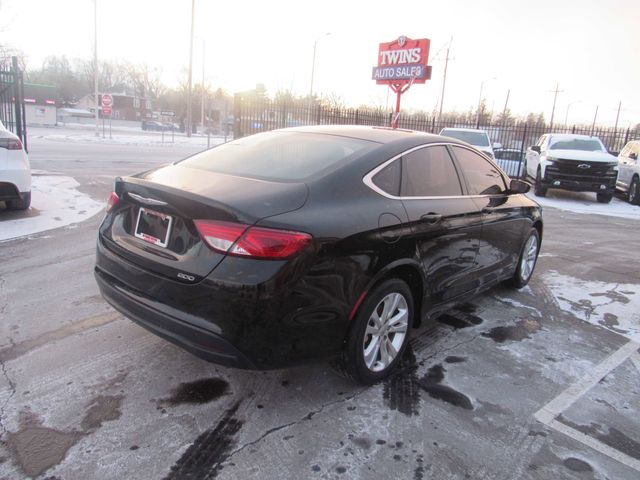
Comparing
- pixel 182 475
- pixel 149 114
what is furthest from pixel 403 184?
pixel 149 114

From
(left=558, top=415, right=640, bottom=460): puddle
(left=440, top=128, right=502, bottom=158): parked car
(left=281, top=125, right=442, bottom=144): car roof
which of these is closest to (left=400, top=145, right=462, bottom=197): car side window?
(left=281, top=125, right=442, bottom=144): car roof

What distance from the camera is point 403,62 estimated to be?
20500 mm

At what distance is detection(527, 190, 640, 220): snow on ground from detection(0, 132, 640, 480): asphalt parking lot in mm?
8870

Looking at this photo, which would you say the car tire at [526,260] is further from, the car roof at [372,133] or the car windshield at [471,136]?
the car windshield at [471,136]

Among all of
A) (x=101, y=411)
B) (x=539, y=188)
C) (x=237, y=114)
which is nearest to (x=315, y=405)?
(x=101, y=411)

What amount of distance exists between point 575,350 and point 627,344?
591 mm

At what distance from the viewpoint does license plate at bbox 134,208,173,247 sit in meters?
2.88

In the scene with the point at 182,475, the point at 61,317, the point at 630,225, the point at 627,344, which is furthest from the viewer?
the point at 630,225

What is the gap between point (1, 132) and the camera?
6.77 meters

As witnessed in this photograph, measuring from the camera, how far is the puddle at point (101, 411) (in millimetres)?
2752

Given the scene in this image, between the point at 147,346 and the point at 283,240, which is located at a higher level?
the point at 283,240

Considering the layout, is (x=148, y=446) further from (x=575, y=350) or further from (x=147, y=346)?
(x=575, y=350)

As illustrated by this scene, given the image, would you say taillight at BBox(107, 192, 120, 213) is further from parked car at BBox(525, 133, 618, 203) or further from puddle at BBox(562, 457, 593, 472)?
parked car at BBox(525, 133, 618, 203)

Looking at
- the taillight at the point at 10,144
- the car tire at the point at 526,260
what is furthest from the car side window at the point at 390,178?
the taillight at the point at 10,144
